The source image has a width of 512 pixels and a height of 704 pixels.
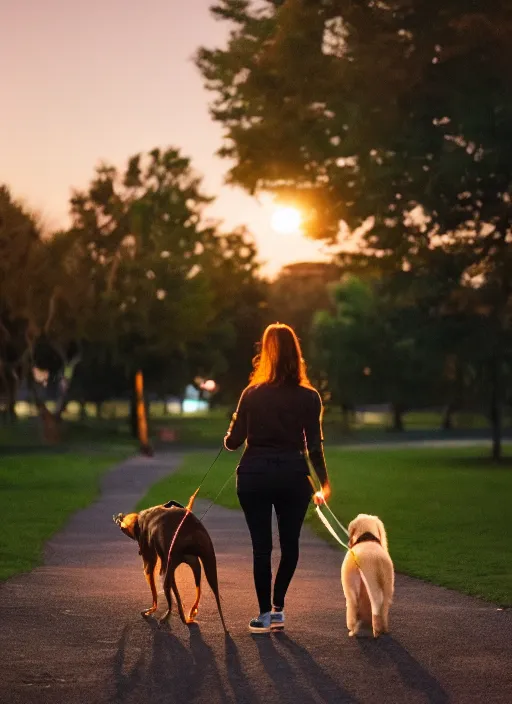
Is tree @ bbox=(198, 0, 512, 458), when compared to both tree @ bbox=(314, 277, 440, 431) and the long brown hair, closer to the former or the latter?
the long brown hair

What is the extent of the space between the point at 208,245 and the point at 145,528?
62682 mm

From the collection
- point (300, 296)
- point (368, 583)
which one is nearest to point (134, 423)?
point (300, 296)

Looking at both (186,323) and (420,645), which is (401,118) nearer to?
(420,645)

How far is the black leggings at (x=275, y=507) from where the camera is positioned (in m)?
9.16

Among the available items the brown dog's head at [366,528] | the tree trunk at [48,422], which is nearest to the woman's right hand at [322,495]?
the brown dog's head at [366,528]

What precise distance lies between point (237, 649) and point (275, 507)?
1051 millimetres

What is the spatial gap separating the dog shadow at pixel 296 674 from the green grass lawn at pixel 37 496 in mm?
5131

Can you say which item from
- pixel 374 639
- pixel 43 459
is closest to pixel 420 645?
pixel 374 639

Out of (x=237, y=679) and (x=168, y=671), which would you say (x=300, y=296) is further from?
(x=237, y=679)

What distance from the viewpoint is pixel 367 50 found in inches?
923

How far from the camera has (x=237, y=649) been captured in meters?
8.55

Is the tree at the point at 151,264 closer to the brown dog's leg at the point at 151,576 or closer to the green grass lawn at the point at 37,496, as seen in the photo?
the green grass lawn at the point at 37,496

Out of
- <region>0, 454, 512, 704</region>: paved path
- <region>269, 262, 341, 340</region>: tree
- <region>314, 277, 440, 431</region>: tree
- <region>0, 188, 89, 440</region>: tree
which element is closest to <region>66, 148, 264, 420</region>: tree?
<region>0, 188, 89, 440</region>: tree

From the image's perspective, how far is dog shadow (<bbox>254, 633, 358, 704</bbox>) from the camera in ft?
23.3
